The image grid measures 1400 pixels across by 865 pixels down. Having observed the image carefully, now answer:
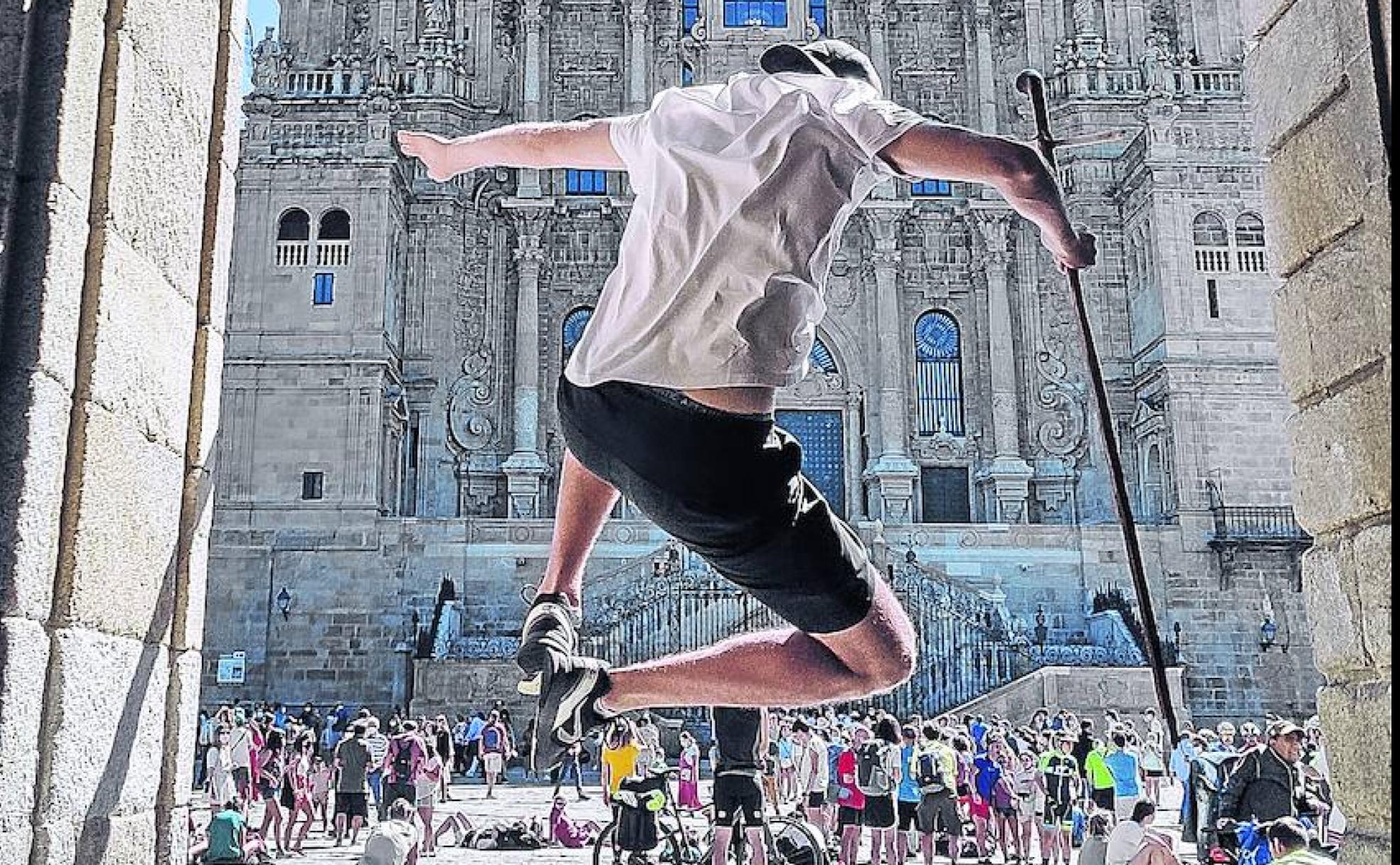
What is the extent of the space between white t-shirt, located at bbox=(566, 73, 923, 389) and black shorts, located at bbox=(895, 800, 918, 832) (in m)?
11.3

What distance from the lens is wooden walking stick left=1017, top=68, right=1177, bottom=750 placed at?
292cm

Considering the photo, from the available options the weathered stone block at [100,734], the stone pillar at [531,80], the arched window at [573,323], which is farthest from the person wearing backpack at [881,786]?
the stone pillar at [531,80]

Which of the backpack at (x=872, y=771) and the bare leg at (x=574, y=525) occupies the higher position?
the bare leg at (x=574, y=525)

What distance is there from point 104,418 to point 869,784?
1068 cm

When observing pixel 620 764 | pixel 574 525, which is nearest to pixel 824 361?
pixel 620 764

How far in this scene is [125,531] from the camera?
380 cm

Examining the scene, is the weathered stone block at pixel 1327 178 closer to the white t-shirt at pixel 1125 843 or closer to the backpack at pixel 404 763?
the white t-shirt at pixel 1125 843

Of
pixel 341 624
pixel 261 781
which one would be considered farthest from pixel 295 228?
pixel 261 781

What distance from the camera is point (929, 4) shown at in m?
35.6

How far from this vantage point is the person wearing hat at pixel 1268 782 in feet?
34.6

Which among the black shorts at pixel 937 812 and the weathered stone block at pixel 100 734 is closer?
the weathered stone block at pixel 100 734

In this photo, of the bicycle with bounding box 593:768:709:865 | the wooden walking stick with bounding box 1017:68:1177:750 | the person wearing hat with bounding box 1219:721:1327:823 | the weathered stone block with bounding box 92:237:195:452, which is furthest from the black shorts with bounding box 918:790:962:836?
the wooden walking stick with bounding box 1017:68:1177:750

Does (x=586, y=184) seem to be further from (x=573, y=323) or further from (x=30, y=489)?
(x=30, y=489)

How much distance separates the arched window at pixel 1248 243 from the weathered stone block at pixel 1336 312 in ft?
91.9
